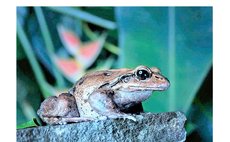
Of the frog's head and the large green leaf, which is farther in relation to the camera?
the large green leaf

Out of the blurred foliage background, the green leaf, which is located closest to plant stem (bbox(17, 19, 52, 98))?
the blurred foliage background

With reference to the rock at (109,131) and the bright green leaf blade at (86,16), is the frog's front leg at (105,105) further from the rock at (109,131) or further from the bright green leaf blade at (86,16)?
the bright green leaf blade at (86,16)

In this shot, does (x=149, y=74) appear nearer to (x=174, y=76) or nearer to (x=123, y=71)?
(x=123, y=71)

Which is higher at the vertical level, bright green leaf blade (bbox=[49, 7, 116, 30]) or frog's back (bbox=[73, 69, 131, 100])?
bright green leaf blade (bbox=[49, 7, 116, 30])

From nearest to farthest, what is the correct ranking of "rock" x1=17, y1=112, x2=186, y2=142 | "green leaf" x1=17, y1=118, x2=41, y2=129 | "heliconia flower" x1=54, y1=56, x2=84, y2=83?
"rock" x1=17, y1=112, x2=186, y2=142, "green leaf" x1=17, y1=118, x2=41, y2=129, "heliconia flower" x1=54, y1=56, x2=84, y2=83

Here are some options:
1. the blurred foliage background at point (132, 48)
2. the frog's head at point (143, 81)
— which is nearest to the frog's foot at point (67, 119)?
the frog's head at point (143, 81)

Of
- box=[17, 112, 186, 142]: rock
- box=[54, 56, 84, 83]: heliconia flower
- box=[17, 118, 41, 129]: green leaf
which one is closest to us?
box=[17, 112, 186, 142]: rock

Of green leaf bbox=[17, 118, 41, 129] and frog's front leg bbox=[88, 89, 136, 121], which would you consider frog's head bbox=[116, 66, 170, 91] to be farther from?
green leaf bbox=[17, 118, 41, 129]
